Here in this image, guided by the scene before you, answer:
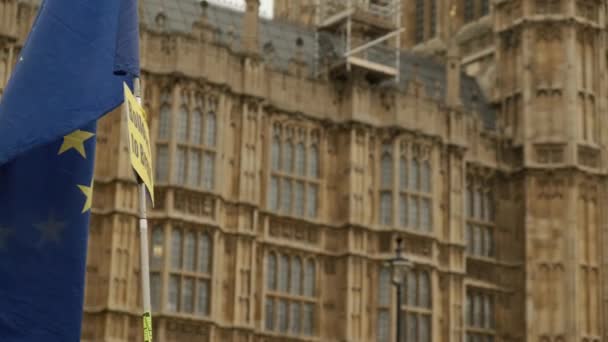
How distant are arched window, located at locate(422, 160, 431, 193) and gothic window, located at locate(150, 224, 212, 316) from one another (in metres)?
7.32

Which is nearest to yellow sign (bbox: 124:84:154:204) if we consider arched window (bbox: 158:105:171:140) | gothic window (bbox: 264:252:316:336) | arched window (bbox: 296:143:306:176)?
arched window (bbox: 158:105:171:140)

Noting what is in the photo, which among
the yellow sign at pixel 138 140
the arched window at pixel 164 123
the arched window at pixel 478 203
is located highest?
the arched window at pixel 164 123

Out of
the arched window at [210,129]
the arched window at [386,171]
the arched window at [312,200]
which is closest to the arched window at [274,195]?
the arched window at [312,200]

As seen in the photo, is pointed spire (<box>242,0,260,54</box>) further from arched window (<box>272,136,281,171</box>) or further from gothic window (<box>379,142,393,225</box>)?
gothic window (<box>379,142,393,225</box>)

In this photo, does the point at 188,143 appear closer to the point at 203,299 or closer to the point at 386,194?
the point at 203,299

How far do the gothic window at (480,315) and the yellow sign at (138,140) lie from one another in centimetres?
2772

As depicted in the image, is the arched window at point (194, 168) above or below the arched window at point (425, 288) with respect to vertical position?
above

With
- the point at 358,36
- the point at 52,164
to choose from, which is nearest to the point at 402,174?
the point at 358,36

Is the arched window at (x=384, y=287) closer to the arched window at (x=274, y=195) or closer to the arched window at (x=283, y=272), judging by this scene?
the arched window at (x=283, y=272)

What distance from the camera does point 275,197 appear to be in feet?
114

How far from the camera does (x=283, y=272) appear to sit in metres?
34.5

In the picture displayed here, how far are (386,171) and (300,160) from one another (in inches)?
102

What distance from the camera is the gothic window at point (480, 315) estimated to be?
38.1 meters

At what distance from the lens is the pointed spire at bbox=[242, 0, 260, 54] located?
113 ft
